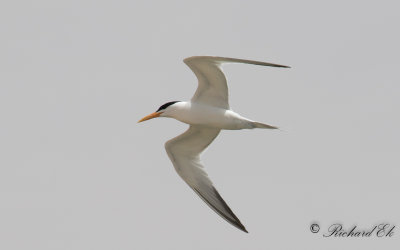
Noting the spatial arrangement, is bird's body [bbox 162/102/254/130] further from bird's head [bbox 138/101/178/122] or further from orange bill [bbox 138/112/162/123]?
orange bill [bbox 138/112/162/123]

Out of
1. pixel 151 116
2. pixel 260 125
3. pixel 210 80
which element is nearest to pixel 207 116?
pixel 210 80

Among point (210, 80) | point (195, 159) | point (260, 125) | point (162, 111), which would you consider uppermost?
point (210, 80)

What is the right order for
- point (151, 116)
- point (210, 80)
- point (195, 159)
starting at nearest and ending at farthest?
point (210, 80)
point (151, 116)
point (195, 159)

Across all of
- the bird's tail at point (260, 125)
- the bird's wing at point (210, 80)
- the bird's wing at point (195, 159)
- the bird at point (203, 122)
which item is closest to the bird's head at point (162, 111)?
the bird at point (203, 122)

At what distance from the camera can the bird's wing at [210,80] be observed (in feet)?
44.0

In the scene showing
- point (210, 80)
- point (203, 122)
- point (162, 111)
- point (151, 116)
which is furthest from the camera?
point (151, 116)

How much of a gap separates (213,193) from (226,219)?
73 centimetres

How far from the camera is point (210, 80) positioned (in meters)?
14.0

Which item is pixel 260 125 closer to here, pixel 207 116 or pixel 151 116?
pixel 207 116

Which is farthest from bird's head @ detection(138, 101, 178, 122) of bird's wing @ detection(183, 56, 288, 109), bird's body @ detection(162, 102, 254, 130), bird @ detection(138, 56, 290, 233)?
bird's wing @ detection(183, 56, 288, 109)

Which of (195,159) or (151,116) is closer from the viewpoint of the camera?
(151,116)

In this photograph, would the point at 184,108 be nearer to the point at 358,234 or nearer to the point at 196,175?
the point at 196,175

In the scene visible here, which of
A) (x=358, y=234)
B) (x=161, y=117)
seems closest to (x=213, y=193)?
(x=161, y=117)

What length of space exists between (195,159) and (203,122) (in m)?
1.41
